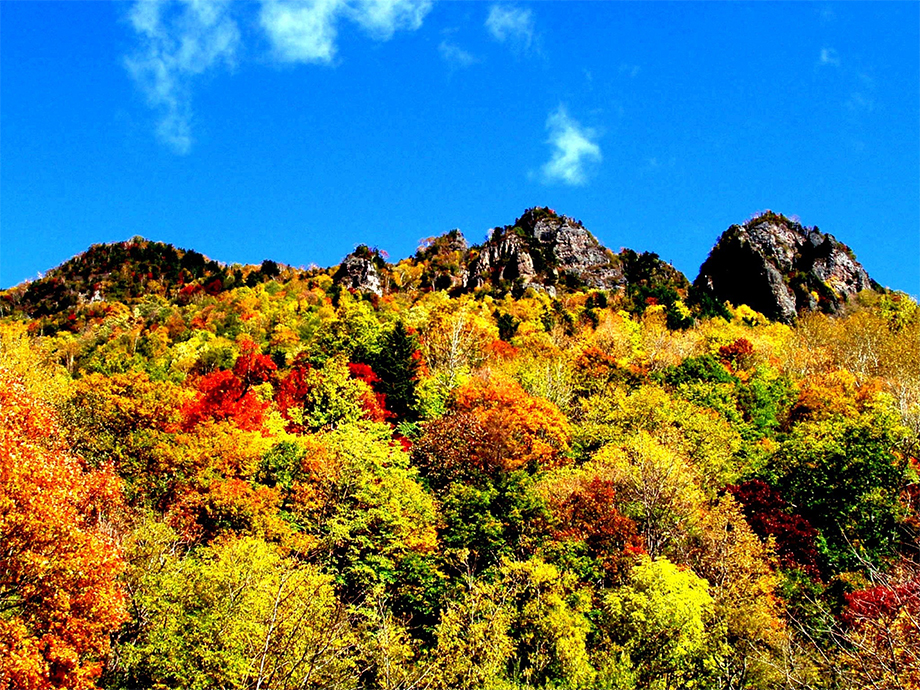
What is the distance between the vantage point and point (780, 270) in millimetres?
101188

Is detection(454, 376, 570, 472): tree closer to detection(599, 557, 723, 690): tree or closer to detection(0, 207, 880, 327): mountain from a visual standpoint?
detection(599, 557, 723, 690): tree

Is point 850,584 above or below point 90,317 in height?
below

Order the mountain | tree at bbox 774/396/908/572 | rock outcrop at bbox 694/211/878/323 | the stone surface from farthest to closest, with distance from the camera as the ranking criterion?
the stone surface < the mountain < rock outcrop at bbox 694/211/878/323 < tree at bbox 774/396/908/572

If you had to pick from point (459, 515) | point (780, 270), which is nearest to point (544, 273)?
point (780, 270)

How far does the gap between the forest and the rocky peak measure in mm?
32792

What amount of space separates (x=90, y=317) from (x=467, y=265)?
6007 centimetres

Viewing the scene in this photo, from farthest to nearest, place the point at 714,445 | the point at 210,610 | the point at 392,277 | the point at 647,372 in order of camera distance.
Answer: the point at 392,277
the point at 647,372
the point at 714,445
the point at 210,610

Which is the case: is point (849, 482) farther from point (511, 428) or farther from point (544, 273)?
point (544, 273)

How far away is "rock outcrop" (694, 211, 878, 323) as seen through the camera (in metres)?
95.8

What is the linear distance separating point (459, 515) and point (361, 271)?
2887 inches

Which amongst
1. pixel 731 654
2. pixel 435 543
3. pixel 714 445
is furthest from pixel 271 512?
pixel 714 445

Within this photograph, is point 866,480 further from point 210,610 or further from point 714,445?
point 210,610

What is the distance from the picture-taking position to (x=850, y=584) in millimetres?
30469

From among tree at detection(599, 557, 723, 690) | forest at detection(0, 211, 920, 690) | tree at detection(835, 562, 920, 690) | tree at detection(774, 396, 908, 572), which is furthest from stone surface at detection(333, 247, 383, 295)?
tree at detection(835, 562, 920, 690)
